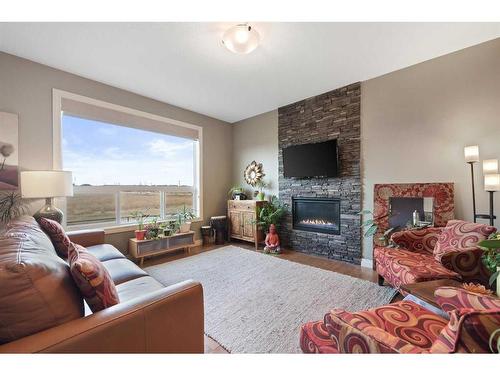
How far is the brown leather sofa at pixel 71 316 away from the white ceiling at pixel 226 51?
1.99m

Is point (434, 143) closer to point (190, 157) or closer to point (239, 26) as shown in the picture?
point (239, 26)

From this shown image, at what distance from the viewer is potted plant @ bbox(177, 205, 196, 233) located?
364 cm

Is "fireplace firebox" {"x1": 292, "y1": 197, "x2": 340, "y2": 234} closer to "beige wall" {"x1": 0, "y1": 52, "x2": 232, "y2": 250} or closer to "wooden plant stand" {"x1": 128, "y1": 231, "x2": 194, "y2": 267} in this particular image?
"wooden plant stand" {"x1": 128, "y1": 231, "x2": 194, "y2": 267}

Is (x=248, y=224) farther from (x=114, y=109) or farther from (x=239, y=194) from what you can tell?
(x=114, y=109)

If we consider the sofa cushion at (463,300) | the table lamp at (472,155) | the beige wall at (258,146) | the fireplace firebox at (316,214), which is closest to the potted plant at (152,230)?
the beige wall at (258,146)

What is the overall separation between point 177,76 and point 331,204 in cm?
282

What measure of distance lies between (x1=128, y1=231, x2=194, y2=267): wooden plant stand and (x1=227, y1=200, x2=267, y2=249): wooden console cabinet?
852mm

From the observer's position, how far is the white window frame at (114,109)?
8.68 ft

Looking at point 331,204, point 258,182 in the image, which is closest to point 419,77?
point 331,204

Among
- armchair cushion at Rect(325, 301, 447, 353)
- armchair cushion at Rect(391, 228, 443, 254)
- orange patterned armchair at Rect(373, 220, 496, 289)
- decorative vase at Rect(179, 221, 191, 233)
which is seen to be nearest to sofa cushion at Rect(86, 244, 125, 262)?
decorative vase at Rect(179, 221, 191, 233)

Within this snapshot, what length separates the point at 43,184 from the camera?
88.0 inches

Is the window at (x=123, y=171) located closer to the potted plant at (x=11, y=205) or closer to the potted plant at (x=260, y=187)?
the potted plant at (x=11, y=205)

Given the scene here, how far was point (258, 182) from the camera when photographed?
426 centimetres

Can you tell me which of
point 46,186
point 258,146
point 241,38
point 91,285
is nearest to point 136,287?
point 91,285
